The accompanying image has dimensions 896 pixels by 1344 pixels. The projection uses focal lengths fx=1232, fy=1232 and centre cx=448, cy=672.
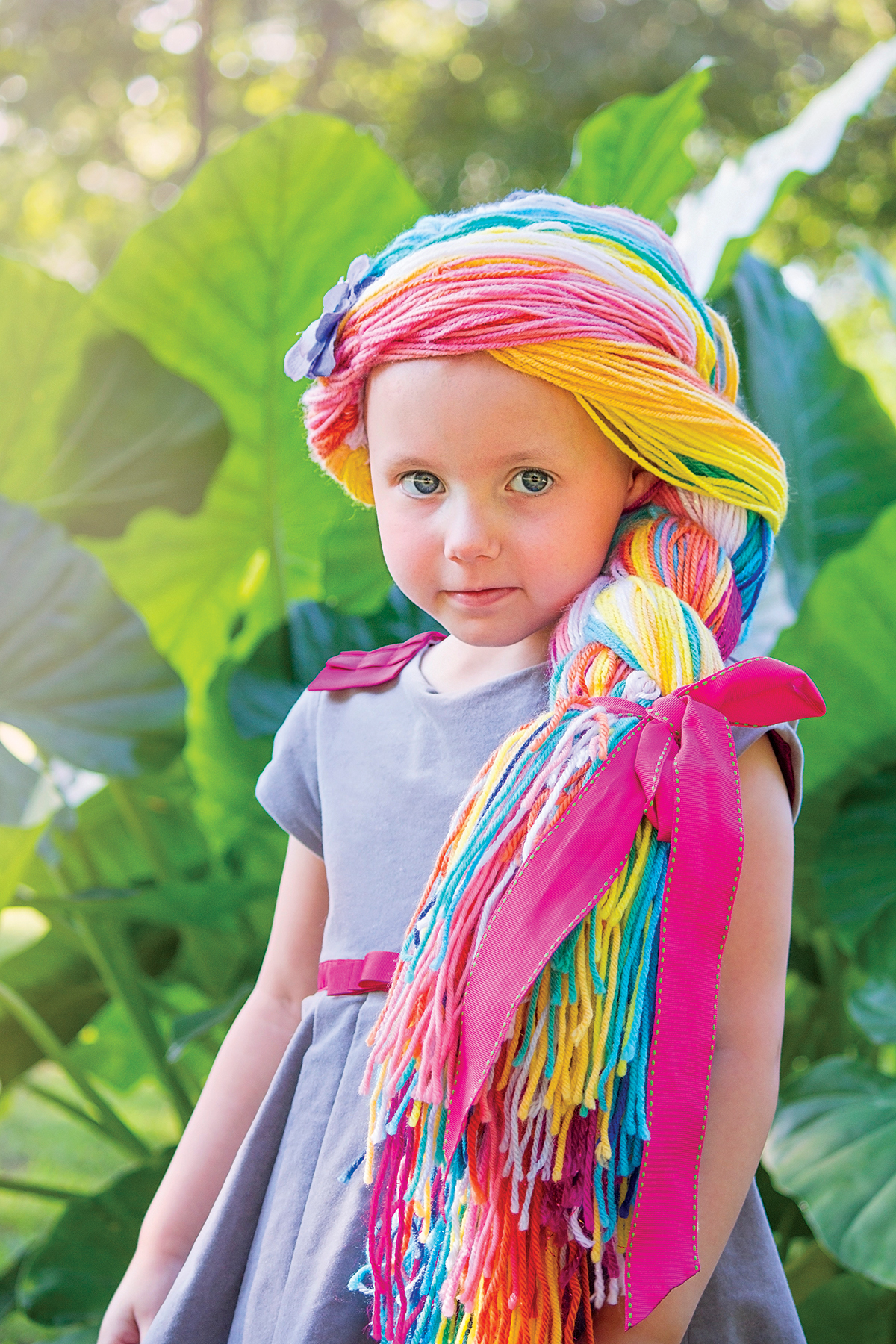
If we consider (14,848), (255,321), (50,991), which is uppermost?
(255,321)

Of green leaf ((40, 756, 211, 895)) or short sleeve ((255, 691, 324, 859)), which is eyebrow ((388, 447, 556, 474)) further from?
green leaf ((40, 756, 211, 895))

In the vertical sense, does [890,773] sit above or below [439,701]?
below

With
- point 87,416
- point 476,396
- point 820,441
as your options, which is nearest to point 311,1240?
point 476,396

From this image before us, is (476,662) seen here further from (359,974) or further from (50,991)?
(50,991)

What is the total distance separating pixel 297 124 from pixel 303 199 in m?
0.07

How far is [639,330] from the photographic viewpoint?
0.53 metres

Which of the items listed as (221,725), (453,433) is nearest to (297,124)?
(221,725)

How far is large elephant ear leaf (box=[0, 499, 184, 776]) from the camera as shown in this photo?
39.9 inches

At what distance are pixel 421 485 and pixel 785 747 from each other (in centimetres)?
20

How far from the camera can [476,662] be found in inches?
25.2

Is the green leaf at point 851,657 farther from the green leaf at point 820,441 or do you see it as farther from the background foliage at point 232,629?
the green leaf at point 820,441

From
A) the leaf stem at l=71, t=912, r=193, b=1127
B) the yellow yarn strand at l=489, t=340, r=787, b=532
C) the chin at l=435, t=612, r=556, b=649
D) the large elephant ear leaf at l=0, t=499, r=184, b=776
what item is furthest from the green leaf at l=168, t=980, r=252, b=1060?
the yellow yarn strand at l=489, t=340, r=787, b=532

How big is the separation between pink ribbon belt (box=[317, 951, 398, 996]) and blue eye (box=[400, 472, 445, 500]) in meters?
0.22

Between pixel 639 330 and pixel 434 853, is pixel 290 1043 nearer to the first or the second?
pixel 434 853
